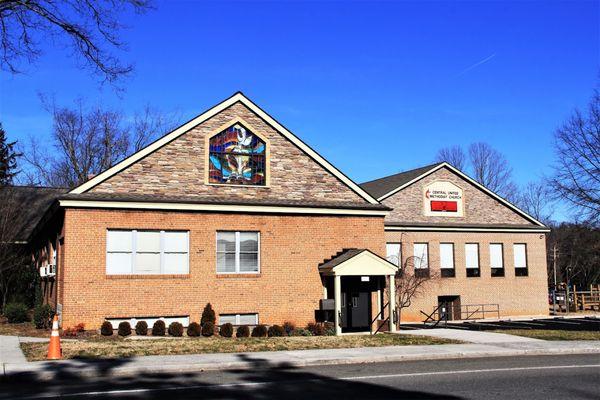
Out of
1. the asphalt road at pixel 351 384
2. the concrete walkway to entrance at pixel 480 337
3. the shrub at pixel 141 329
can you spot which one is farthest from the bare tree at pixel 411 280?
the asphalt road at pixel 351 384

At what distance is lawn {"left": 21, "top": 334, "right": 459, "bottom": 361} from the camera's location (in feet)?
50.5

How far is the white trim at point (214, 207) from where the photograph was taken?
21469mm

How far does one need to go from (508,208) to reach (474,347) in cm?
2068

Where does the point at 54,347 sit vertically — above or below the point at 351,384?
above

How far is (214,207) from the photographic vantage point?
23.1m

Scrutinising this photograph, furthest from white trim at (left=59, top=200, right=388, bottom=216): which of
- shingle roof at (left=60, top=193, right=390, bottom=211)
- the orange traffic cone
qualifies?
the orange traffic cone

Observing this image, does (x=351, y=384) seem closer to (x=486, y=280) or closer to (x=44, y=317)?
(x=44, y=317)

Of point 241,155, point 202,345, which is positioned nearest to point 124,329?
point 202,345

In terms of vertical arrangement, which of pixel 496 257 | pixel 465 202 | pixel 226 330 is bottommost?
pixel 226 330

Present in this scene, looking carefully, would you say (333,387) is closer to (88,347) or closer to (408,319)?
(88,347)

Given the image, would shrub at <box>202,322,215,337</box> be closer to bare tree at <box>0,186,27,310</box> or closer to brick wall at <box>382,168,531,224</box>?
bare tree at <box>0,186,27,310</box>

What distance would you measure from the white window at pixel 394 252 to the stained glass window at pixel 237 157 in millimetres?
10793

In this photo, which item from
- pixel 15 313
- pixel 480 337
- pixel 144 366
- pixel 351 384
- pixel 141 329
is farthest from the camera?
pixel 15 313

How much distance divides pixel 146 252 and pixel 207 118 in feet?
18.4
